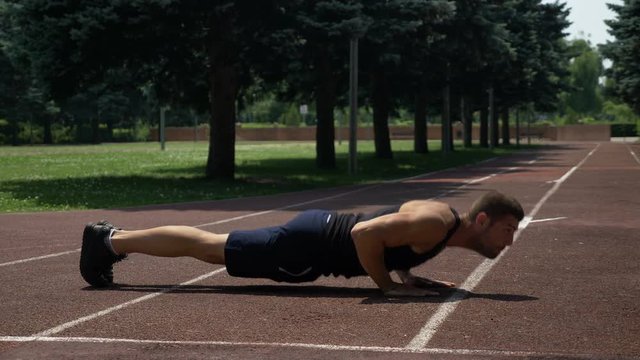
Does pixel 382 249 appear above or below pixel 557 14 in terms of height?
below

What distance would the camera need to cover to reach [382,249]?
7.38 m

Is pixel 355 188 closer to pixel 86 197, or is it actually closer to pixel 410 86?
pixel 86 197

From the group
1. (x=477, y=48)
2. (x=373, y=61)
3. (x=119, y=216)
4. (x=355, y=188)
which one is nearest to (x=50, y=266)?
(x=119, y=216)

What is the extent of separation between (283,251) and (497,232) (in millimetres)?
1826

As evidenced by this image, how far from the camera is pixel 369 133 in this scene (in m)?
114

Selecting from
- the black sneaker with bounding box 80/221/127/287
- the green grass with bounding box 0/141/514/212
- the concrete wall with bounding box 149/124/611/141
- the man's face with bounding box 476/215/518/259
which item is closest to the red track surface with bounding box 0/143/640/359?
the black sneaker with bounding box 80/221/127/287

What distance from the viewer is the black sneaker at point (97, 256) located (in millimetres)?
8102

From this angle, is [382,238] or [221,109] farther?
[221,109]

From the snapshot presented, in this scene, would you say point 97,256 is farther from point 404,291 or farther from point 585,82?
point 585,82

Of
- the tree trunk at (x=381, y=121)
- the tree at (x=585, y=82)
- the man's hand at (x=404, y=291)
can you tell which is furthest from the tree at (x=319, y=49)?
the tree at (x=585, y=82)

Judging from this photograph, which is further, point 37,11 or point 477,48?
point 477,48

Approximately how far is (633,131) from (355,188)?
95673 millimetres

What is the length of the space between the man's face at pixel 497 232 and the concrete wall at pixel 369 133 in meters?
102

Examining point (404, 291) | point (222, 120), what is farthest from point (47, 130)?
point (404, 291)
